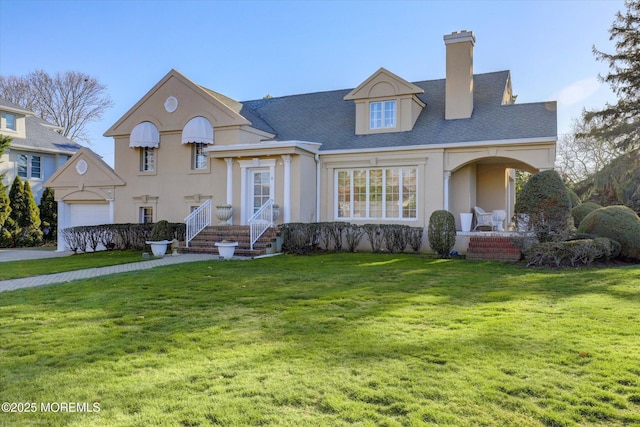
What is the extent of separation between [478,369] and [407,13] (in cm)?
1240

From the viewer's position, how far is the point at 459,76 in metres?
17.3

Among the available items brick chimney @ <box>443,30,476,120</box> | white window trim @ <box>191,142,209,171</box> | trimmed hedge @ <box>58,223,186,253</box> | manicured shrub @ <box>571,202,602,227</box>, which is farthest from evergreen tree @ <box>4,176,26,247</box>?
manicured shrub @ <box>571,202,602,227</box>

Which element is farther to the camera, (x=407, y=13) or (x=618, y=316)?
(x=407, y=13)

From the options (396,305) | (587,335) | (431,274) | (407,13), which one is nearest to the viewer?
(587,335)

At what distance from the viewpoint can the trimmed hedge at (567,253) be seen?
11570 millimetres

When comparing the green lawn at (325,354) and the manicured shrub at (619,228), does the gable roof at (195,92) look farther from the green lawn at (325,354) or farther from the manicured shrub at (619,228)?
the manicured shrub at (619,228)

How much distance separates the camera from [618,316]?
20.2ft

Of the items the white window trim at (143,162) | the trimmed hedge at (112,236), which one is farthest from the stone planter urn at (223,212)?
the white window trim at (143,162)

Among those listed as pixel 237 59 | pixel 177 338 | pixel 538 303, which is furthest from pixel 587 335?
pixel 237 59

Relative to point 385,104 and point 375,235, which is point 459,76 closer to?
point 385,104

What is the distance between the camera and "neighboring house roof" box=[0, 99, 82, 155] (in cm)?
2836

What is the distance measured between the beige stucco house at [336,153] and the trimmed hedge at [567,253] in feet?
12.1

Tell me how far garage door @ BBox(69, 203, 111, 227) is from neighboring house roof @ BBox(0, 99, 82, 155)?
1041 cm

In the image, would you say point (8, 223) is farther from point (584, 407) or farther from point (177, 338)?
point (584, 407)
